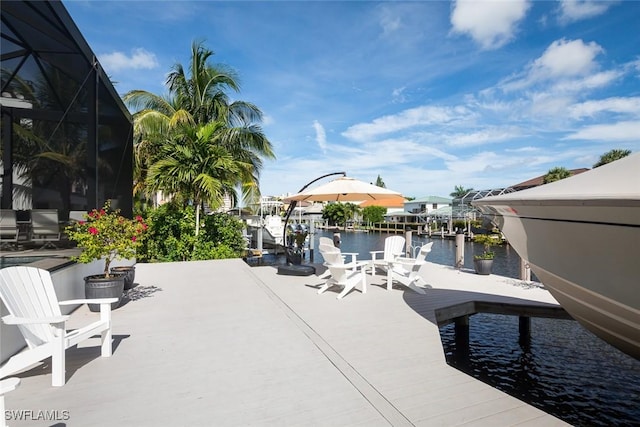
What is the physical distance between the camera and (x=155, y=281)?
7.77m

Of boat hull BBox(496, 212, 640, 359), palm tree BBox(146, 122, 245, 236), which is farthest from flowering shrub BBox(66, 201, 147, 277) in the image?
boat hull BBox(496, 212, 640, 359)

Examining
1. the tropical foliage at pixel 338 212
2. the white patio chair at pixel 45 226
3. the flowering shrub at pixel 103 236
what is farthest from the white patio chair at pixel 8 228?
the tropical foliage at pixel 338 212

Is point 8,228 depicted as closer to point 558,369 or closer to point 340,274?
point 340,274

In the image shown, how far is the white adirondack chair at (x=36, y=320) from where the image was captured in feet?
8.82

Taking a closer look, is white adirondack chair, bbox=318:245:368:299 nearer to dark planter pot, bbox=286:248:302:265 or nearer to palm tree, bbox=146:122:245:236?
dark planter pot, bbox=286:248:302:265

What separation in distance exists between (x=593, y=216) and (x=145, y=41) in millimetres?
14744

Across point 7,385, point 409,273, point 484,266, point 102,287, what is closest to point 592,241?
point 7,385

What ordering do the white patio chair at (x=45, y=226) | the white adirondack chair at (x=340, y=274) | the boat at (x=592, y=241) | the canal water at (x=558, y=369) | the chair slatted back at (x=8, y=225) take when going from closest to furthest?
the boat at (x=592, y=241) → the chair slatted back at (x=8, y=225) → the canal water at (x=558, y=369) → the white patio chair at (x=45, y=226) → the white adirondack chair at (x=340, y=274)

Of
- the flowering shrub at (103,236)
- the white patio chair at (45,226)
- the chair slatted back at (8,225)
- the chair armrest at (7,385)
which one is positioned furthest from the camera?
the flowering shrub at (103,236)

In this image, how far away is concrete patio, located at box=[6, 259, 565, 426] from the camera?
95.9 inches

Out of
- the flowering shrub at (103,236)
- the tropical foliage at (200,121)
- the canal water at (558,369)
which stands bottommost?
the canal water at (558,369)

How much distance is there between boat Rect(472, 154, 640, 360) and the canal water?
130cm

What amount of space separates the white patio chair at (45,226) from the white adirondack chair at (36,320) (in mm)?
1472

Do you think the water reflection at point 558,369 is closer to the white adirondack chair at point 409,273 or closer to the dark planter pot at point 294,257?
the white adirondack chair at point 409,273
